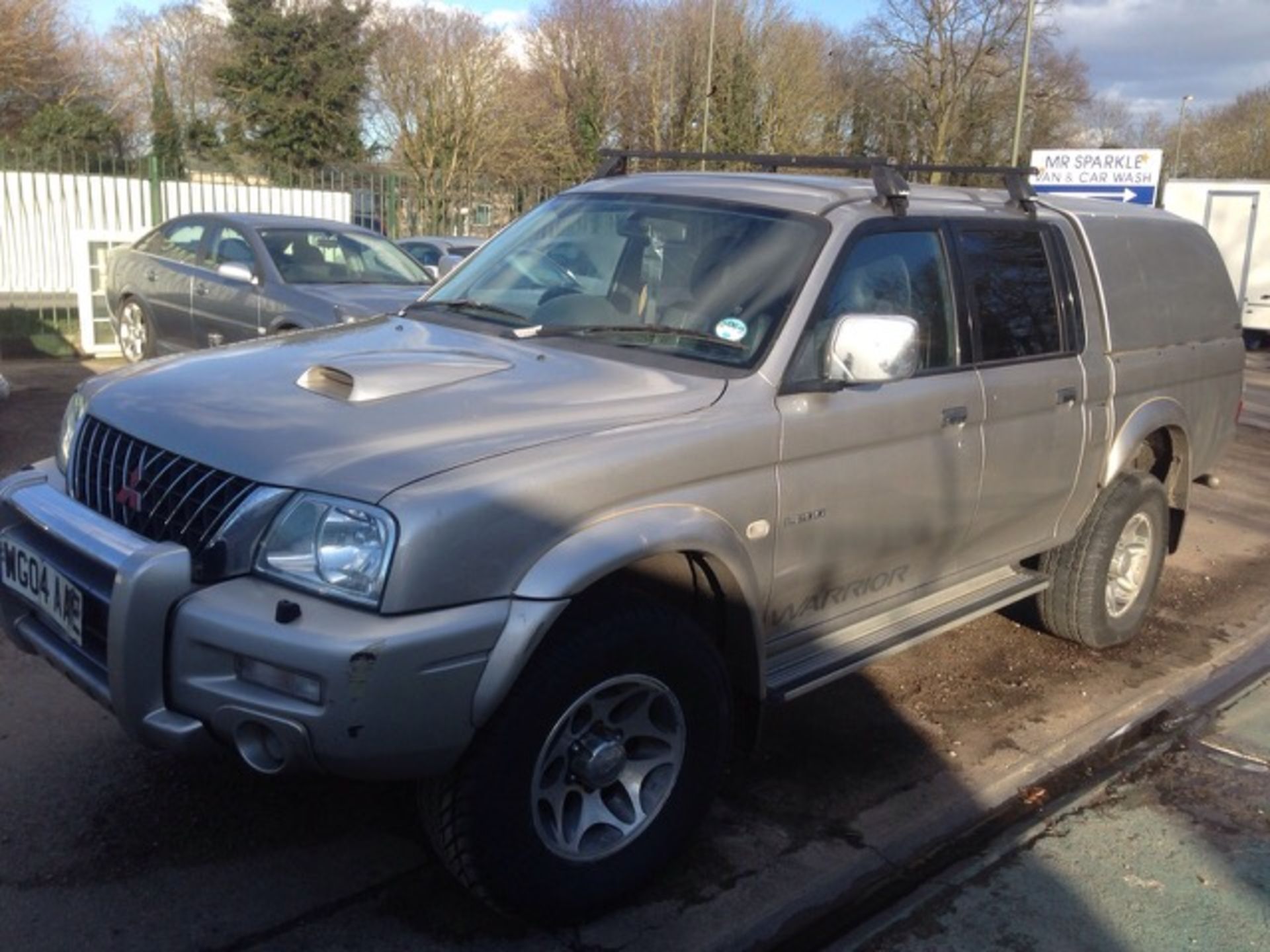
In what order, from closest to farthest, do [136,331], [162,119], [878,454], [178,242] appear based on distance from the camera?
[878,454] < [178,242] < [136,331] < [162,119]

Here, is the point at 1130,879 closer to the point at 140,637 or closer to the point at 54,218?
the point at 140,637

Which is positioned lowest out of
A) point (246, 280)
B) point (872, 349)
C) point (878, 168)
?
point (246, 280)

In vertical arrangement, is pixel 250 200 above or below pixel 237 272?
above

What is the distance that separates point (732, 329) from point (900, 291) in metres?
0.80

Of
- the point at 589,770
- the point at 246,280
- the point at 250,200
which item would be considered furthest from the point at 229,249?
the point at 589,770

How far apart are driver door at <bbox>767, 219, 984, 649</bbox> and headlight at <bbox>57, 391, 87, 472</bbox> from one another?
2109mm

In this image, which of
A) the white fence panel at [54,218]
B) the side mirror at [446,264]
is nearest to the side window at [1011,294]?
the side mirror at [446,264]

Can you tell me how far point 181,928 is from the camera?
3086 mm

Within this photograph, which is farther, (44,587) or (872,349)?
(872,349)

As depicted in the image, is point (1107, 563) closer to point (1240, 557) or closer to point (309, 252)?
point (1240, 557)

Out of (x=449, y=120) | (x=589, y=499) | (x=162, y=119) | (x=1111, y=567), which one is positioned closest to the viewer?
(x=589, y=499)

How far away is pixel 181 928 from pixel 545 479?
1533 mm

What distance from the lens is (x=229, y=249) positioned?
32.1ft

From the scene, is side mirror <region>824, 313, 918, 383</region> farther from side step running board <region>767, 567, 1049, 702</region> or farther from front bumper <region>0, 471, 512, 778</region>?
front bumper <region>0, 471, 512, 778</region>
